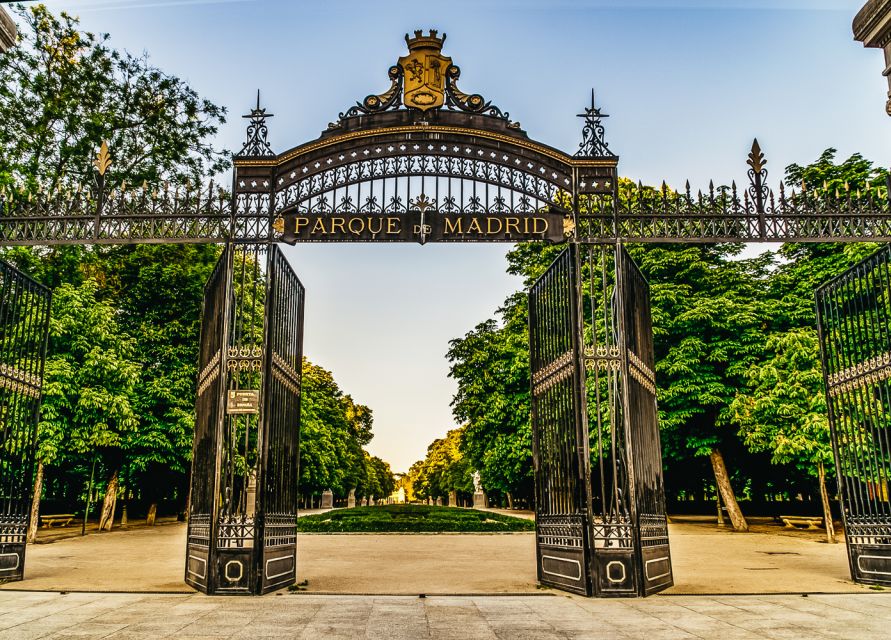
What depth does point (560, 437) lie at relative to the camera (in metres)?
10.1

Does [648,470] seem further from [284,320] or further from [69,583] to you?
[69,583]

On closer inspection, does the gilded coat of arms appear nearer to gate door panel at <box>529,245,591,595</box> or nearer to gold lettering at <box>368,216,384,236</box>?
gold lettering at <box>368,216,384,236</box>

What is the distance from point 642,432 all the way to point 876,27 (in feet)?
18.5

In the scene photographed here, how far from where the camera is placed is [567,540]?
948 cm

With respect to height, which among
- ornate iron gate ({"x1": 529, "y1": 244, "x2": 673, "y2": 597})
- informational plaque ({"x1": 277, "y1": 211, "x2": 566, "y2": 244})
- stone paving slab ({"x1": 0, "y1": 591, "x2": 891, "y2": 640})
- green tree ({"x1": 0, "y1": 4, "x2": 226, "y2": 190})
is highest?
green tree ({"x1": 0, "y1": 4, "x2": 226, "y2": 190})

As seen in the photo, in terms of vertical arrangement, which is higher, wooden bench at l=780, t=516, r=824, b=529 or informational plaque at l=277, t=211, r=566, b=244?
informational plaque at l=277, t=211, r=566, b=244

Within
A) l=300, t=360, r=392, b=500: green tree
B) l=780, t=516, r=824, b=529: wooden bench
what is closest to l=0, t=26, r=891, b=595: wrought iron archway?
l=780, t=516, r=824, b=529: wooden bench

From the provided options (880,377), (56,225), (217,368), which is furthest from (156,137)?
(880,377)

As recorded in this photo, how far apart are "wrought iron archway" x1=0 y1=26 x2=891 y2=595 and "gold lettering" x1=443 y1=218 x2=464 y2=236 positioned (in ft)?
0.05

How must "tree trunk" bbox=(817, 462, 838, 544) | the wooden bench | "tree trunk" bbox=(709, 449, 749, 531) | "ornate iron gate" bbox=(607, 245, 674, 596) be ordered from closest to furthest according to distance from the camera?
1. "ornate iron gate" bbox=(607, 245, 674, 596)
2. "tree trunk" bbox=(817, 462, 838, 544)
3. the wooden bench
4. "tree trunk" bbox=(709, 449, 749, 531)

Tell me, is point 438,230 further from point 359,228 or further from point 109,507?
point 109,507

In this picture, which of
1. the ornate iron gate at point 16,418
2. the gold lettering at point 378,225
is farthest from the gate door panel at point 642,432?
the ornate iron gate at point 16,418

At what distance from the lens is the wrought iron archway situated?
9539mm

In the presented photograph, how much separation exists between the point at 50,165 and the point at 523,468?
1890 cm
